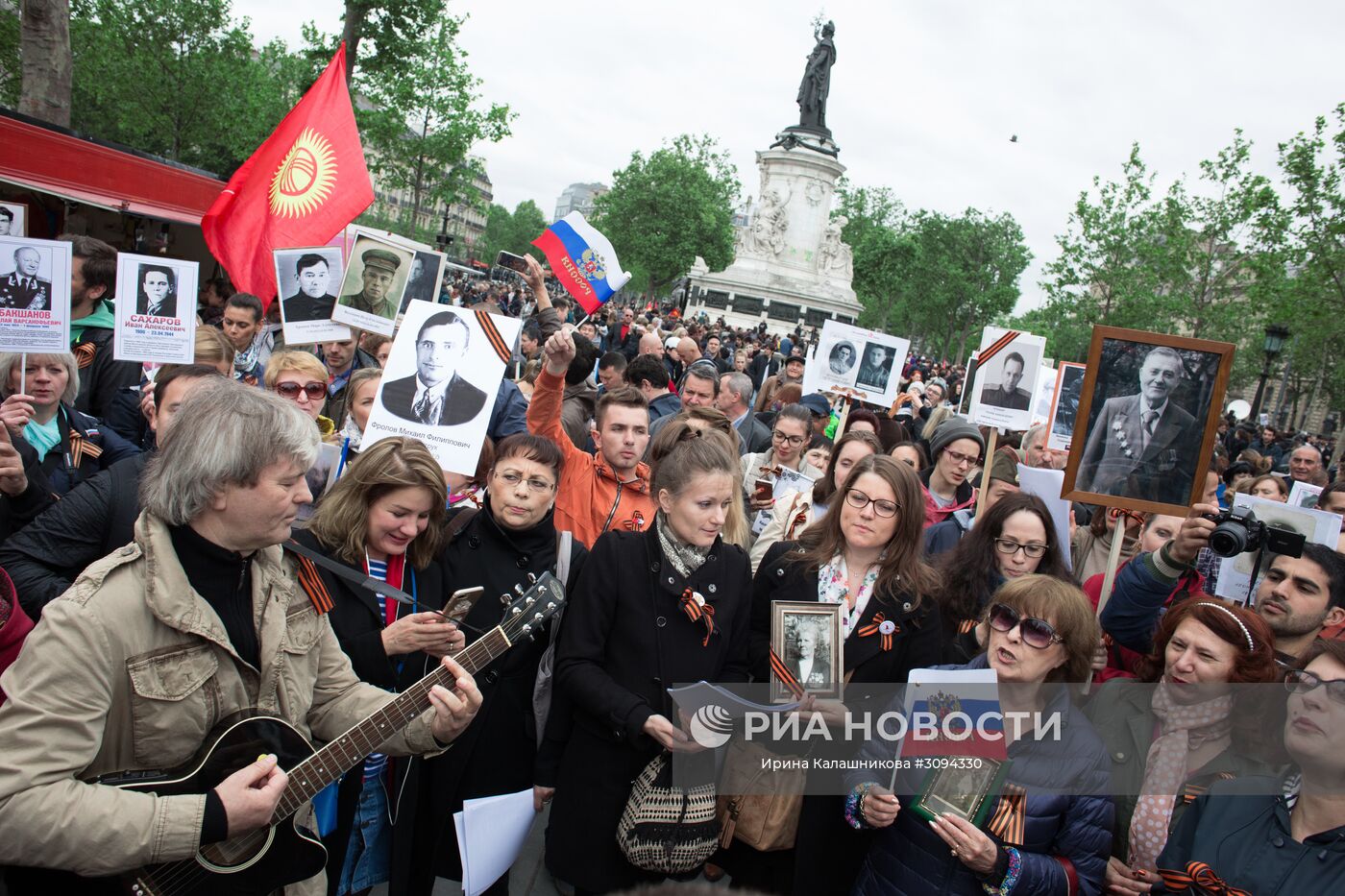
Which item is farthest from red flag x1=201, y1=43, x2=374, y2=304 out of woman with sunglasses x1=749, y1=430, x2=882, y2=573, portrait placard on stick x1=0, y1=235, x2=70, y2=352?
woman with sunglasses x1=749, y1=430, x2=882, y2=573

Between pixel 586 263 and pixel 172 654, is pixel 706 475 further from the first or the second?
pixel 586 263

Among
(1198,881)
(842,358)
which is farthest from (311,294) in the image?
(1198,881)

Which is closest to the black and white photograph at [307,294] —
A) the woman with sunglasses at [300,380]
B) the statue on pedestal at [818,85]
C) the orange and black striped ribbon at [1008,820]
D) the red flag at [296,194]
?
the red flag at [296,194]

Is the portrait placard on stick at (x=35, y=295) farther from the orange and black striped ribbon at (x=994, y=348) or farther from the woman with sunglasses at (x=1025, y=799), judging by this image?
the orange and black striped ribbon at (x=994, y=348)

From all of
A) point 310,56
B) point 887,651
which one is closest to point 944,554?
point 887,651

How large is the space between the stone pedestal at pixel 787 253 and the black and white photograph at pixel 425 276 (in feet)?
117

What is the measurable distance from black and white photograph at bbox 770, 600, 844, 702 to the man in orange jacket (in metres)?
1.55

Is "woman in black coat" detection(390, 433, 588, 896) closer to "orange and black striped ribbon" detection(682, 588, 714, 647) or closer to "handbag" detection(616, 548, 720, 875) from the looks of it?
"handbag" detection(616, 548, 720, 875)

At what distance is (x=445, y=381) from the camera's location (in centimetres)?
439

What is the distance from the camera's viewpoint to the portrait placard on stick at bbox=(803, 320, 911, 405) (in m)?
8.75

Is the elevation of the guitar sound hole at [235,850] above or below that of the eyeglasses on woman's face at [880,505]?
below

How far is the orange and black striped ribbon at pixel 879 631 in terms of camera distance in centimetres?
329

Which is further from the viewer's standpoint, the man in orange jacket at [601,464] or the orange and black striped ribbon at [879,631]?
the man in orange jacket at [601,464]

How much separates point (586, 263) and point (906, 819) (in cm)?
448
